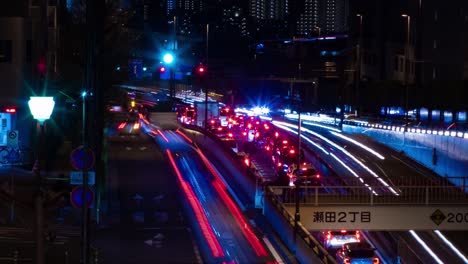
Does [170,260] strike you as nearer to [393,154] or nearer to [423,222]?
[423,222]

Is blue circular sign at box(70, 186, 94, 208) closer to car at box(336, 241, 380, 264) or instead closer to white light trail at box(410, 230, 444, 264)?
car at box(336, 241, 380, 264)

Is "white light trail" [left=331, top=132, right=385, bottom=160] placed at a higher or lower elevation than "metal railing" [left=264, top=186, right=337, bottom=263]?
higher

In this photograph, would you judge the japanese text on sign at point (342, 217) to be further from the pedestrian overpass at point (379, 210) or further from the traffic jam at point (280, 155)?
the traffic jam at point (280, 155)

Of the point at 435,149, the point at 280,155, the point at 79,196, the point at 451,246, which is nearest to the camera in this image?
the point at 79,196

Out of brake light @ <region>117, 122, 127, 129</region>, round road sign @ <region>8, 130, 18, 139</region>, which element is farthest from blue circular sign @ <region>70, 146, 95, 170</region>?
brake light @ <region>117, 122, 127, 129</region>

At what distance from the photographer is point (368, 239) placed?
37438mm

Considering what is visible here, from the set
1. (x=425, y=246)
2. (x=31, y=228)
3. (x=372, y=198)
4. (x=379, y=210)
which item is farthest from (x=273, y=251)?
(x=425, y=246)

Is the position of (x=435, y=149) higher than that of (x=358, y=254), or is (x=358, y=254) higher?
(x=435, y=149)

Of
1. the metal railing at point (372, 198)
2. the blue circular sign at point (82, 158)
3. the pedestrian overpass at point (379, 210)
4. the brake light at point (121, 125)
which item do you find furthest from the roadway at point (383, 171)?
the blue circular sign at point (82, 158)

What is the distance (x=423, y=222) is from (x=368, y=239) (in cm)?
442

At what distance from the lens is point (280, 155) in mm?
54656

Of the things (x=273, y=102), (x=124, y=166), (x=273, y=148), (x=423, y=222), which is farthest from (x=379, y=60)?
(x=423, y=222)

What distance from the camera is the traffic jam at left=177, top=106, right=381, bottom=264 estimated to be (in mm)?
28656

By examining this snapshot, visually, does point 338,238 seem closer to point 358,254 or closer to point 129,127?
point 358,254
